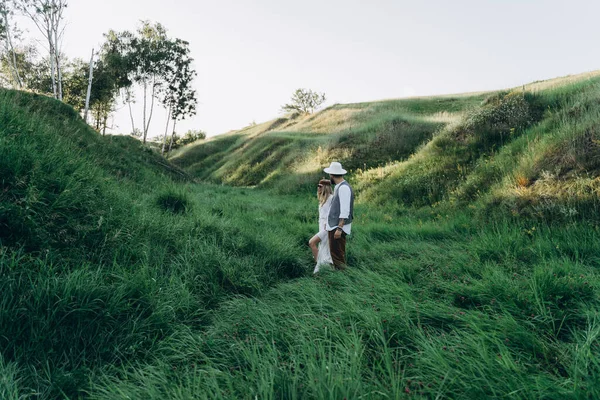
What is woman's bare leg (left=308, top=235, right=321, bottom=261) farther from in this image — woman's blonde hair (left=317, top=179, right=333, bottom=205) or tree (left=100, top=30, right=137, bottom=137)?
tree (left=100, top=30, right=137, bottom=137)

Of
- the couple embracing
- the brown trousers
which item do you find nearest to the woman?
the couple embracing

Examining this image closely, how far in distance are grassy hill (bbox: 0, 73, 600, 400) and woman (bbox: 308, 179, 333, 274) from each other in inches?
13.2

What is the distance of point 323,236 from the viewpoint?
20.2 feet

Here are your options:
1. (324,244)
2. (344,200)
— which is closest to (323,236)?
(324,244)

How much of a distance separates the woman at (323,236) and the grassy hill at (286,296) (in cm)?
33

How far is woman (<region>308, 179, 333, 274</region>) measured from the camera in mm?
5859

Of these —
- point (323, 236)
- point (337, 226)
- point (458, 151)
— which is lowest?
point (323, 236)

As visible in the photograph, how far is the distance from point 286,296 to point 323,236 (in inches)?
93.9

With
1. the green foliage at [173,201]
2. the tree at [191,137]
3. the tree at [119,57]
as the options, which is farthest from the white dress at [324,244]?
the tree at [191,137]

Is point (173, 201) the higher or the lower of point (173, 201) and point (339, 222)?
the higher

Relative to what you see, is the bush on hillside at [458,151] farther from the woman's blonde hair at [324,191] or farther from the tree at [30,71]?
the tree at [30,71]

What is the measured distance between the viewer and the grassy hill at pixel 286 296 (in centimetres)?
202

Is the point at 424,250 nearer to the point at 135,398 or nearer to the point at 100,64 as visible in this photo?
the point at 135,398

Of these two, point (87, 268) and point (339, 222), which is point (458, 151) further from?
point (87, 268)
